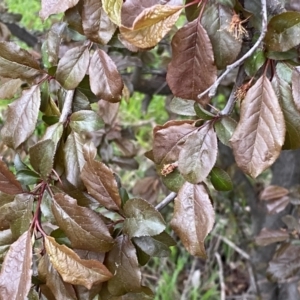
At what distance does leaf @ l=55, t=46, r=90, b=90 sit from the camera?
2.15ft

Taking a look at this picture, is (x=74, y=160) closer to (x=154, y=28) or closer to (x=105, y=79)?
(x=105, y=79)

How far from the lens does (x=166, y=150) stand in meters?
0.59

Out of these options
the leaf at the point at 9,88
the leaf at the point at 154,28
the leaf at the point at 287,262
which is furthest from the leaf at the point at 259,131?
the leaf at the point at 287,262

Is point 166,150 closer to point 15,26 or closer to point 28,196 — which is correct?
point 28,196

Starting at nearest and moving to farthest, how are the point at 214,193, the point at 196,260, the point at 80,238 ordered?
the point at 80,238 < the point at 214,193 < the point at 196,260

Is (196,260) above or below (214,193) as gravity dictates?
below

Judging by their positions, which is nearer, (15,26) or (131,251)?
(131,251)

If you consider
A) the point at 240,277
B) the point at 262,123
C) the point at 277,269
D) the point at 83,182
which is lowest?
the point at 240,277

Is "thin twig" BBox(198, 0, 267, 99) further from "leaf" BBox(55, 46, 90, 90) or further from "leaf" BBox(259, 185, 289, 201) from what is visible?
"leaf" BBox(259, 185, 289, 201)

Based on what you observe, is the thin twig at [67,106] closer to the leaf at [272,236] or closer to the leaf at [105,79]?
the leaf at [105,79]

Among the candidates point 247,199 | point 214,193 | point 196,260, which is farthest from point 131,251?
point 196,260

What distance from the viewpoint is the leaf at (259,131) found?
0.53 metres

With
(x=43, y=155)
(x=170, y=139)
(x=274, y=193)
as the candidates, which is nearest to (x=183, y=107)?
(x=170, y=139)

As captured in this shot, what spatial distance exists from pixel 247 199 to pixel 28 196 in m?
1.30
